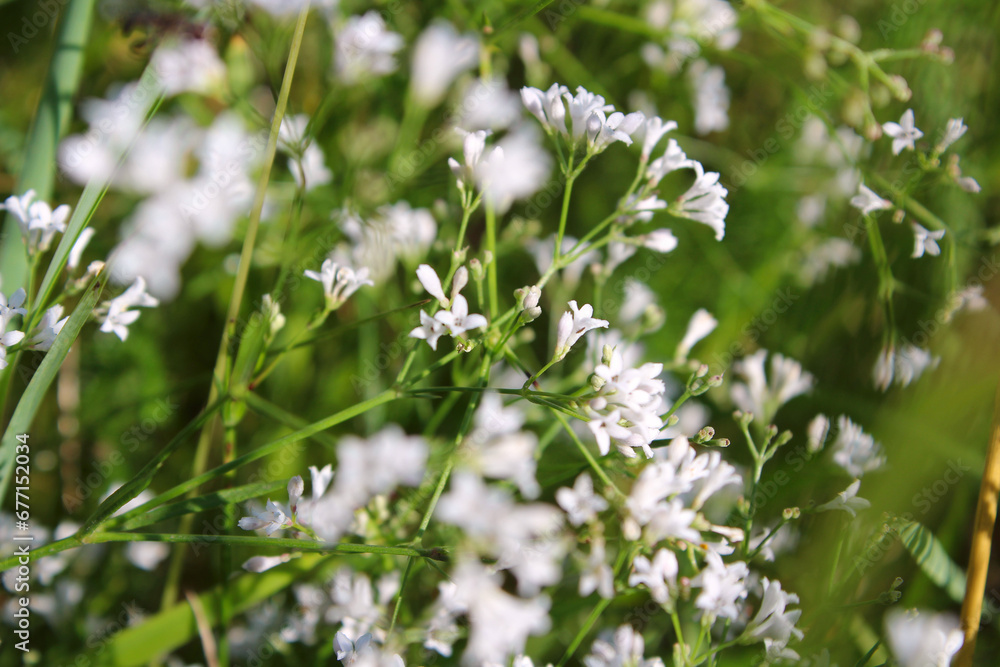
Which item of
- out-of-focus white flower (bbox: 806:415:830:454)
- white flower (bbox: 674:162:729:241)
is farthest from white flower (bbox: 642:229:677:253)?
out-of-focus white flower (bbox: 806:415:830:454)

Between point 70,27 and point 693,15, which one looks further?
point 693,15

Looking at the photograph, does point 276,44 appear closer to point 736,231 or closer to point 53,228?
point 53,228

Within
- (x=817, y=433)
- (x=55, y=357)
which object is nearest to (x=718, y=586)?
(x=817, y=433)

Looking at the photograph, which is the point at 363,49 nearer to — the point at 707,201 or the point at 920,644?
the point at 707,201

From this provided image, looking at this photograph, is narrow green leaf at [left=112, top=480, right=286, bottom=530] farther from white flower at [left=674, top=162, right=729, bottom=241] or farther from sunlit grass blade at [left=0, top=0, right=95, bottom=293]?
white flower at [left=674, top=162, right=729, bottom=241]

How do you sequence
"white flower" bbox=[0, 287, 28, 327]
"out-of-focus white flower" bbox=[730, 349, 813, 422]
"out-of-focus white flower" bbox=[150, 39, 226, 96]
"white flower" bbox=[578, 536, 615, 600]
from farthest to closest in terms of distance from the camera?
"out-of-focus white flower" bbox=[150, 39, 226, 96] → "out-of-focus white flower" bbox=[730, 349, 813, 422] → "white flower" bbox=[578, 536, 615, 600] → "white flower" bbox=[0, 287, 28, 327]

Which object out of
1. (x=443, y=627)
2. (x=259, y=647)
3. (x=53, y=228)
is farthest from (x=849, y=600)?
(x=53, y=228)
